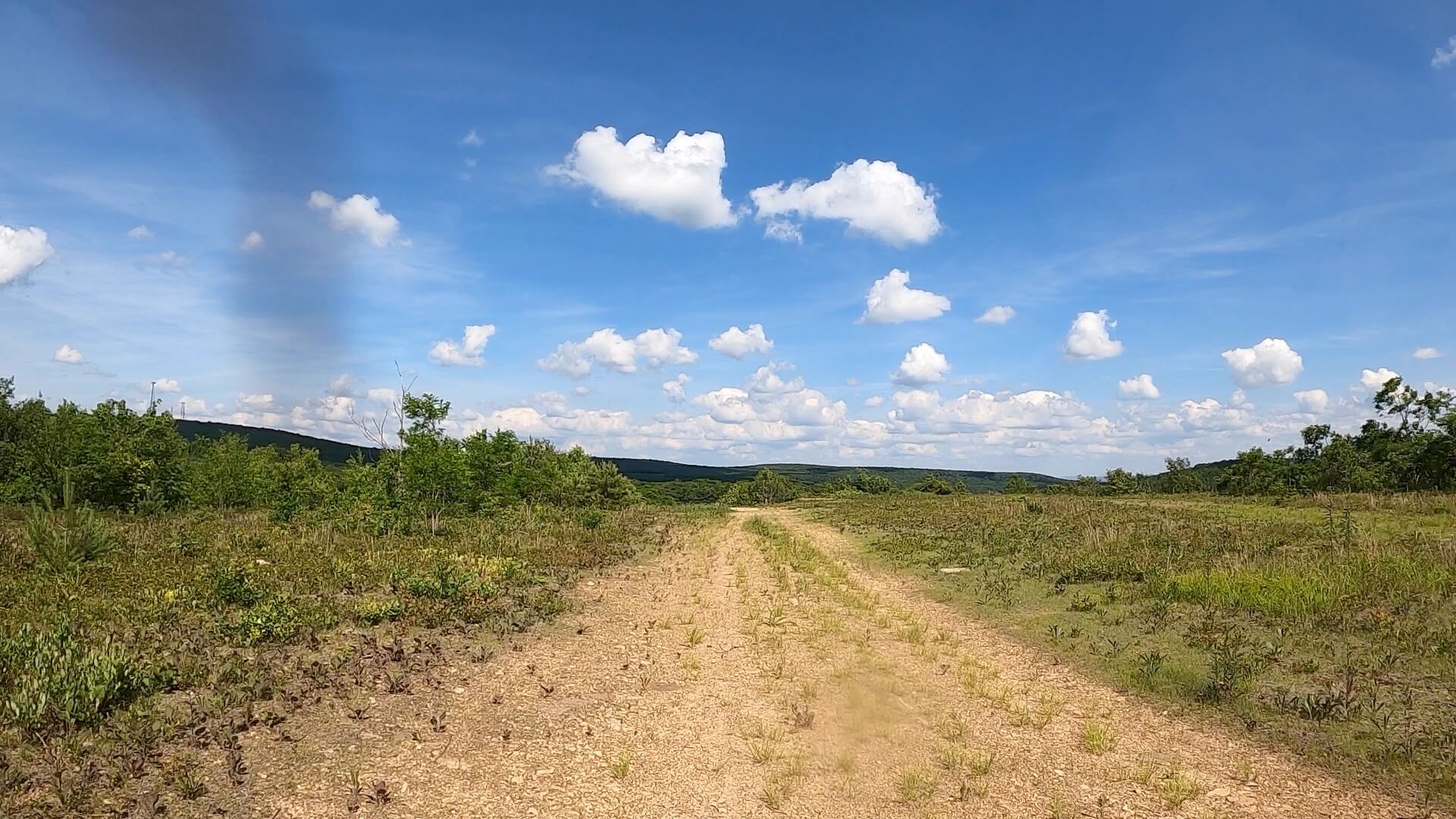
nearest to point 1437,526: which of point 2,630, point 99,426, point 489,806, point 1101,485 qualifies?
point 489,806

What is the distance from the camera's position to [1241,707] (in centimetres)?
937

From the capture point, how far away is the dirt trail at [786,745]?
688cm

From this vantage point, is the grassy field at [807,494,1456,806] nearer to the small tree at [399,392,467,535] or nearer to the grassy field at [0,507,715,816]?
the grassy field at [0,507,715,816]

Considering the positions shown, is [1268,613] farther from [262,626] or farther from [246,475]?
[246,475]

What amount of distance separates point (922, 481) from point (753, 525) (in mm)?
75744

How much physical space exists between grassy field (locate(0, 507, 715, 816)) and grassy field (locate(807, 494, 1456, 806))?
1078 centimetres

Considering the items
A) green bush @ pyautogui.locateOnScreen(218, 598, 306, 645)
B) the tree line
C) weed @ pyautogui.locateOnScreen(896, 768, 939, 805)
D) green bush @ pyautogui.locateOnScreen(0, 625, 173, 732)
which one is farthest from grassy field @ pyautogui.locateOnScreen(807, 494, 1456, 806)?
the tree line

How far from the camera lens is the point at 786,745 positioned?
8.23 m

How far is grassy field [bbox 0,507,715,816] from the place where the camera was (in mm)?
6980

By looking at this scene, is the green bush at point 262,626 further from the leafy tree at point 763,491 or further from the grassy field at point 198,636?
the leafy tree at point 763,491

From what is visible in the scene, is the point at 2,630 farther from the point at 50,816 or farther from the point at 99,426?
the point at 99,426

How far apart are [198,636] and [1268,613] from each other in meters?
18.7

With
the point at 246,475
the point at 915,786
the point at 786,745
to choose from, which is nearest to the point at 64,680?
the point at 786,745

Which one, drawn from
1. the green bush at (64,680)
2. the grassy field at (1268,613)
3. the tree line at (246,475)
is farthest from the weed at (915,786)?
the tree line at (246,475)
